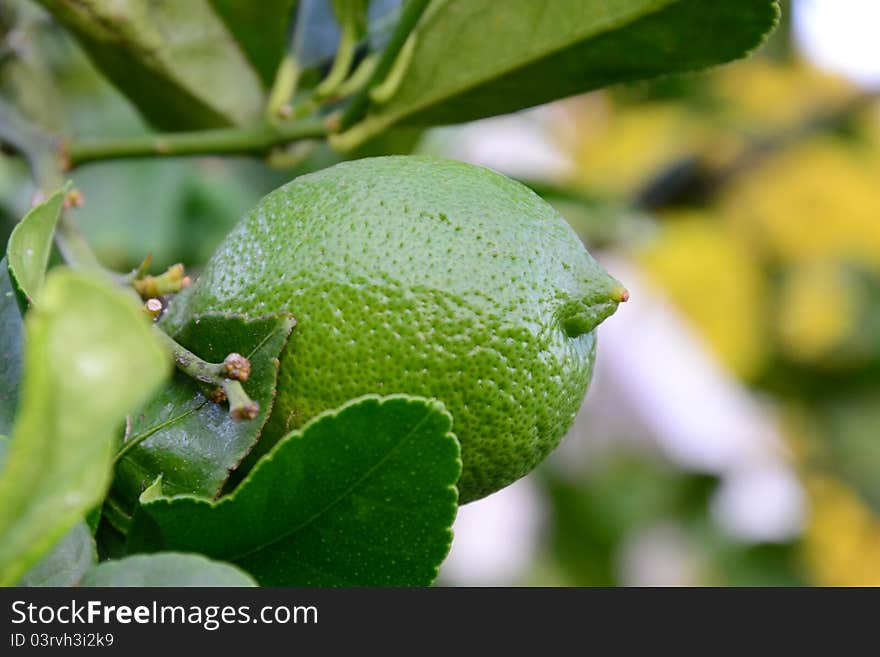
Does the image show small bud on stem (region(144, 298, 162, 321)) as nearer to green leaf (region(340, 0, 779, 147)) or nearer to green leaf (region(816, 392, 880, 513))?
green leaf (region(340, 0, 779, 147))

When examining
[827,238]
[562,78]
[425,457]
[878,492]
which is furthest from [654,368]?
[425,457]

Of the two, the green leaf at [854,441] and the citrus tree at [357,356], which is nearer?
the citrus tree at [357,356]

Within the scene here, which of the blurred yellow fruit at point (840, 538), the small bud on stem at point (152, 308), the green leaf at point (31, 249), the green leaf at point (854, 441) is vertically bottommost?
the blurred yellow fruit at point (840, 538)

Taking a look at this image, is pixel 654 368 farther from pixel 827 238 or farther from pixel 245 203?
pixel 245 203

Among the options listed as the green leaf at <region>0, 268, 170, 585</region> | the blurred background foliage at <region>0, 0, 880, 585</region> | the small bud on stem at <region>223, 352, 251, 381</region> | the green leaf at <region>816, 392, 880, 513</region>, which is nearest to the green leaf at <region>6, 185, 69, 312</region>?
the small bud on stem at <region>223, 352, 251, 381</region>

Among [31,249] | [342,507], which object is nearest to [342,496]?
[342,507]

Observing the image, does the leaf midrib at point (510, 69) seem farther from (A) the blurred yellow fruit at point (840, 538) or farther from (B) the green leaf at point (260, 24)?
(A) the blurred yellow fruit at point (840, 538)

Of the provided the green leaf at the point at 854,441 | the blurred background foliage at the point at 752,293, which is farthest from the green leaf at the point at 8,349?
the green leaf at the point at 854,441
